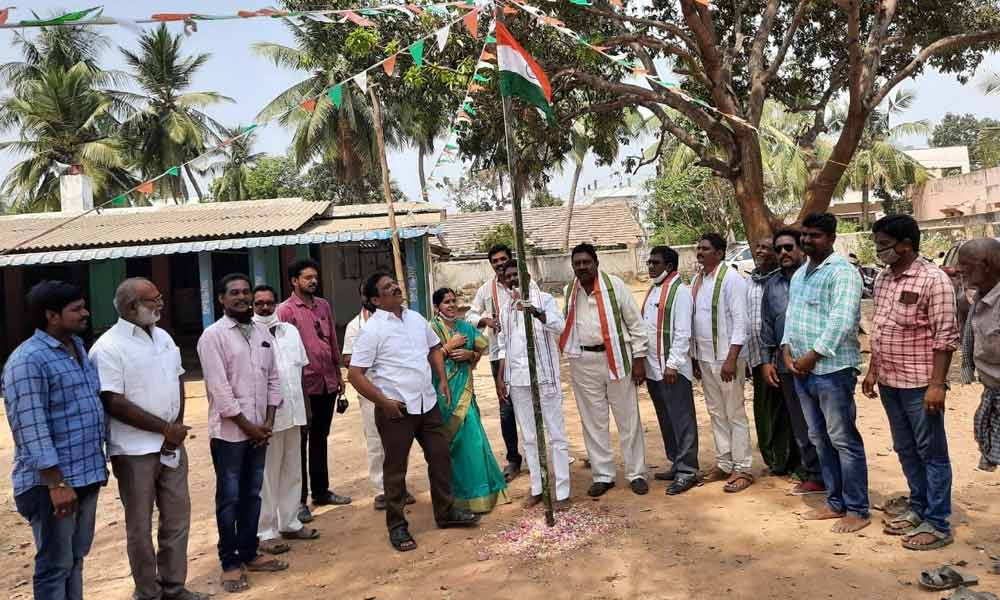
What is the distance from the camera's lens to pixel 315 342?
5090mm

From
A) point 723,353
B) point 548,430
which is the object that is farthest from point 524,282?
point 723,353

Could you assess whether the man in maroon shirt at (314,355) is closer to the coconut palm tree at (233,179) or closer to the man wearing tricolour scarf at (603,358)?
the man wearing tricolour scarf at (603,358)

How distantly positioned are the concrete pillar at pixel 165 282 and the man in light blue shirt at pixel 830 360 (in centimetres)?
1534

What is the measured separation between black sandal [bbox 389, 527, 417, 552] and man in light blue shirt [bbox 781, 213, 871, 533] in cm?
236

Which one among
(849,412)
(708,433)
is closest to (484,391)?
(708,433)

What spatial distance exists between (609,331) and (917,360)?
6.11 feet

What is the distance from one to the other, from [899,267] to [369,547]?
136 inches

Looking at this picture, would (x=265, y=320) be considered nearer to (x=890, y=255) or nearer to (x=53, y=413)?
(x=53, y=413)

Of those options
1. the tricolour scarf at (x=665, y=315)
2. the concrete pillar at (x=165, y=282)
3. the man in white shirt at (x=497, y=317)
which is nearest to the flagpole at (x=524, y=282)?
the man in white shirt at (x=497, y=317)

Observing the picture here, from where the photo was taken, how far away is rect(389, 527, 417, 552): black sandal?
4.30m

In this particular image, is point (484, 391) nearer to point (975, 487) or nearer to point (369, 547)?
point (369, 547)

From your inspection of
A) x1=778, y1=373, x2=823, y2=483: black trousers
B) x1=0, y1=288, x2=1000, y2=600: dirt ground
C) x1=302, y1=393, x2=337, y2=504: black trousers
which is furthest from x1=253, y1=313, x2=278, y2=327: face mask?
x1=778, y1=373, x2=823, y2=483: black trousers

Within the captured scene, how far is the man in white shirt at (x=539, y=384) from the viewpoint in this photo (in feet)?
15.8

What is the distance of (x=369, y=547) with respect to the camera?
4.44 m
